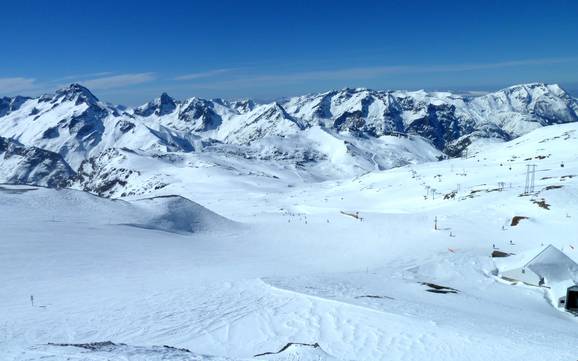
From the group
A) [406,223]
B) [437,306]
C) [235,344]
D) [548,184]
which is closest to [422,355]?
[235,344]

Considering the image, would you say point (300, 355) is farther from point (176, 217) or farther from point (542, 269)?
point (176, 217)

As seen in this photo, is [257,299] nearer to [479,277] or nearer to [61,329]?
[61,329]

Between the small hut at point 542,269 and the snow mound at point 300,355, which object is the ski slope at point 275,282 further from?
the small hut at point 542,269

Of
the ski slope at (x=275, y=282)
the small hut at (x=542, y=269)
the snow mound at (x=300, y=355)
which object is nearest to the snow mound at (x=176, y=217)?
the ski slope at (x=275, y=282)

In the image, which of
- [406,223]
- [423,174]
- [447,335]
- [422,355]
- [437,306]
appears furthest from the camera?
[423,174]

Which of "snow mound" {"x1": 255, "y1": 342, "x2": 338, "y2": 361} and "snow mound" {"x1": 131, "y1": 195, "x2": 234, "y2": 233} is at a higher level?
"snow mound" {"x1": 255, "y1": 342, "x2": 338, "y2": 361}

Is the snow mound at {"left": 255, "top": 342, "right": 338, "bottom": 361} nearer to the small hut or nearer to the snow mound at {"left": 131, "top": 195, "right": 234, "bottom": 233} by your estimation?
the small hut

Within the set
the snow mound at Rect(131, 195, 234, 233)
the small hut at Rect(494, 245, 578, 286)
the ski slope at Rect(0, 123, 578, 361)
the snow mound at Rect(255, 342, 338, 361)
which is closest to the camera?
the snow mound at Rect(255, 342, 338, 361)

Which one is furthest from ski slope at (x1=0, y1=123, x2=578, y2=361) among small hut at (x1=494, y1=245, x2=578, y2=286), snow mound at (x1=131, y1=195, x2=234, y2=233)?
small hut at (x1=494, y1=245, x2=578, y2=286)
